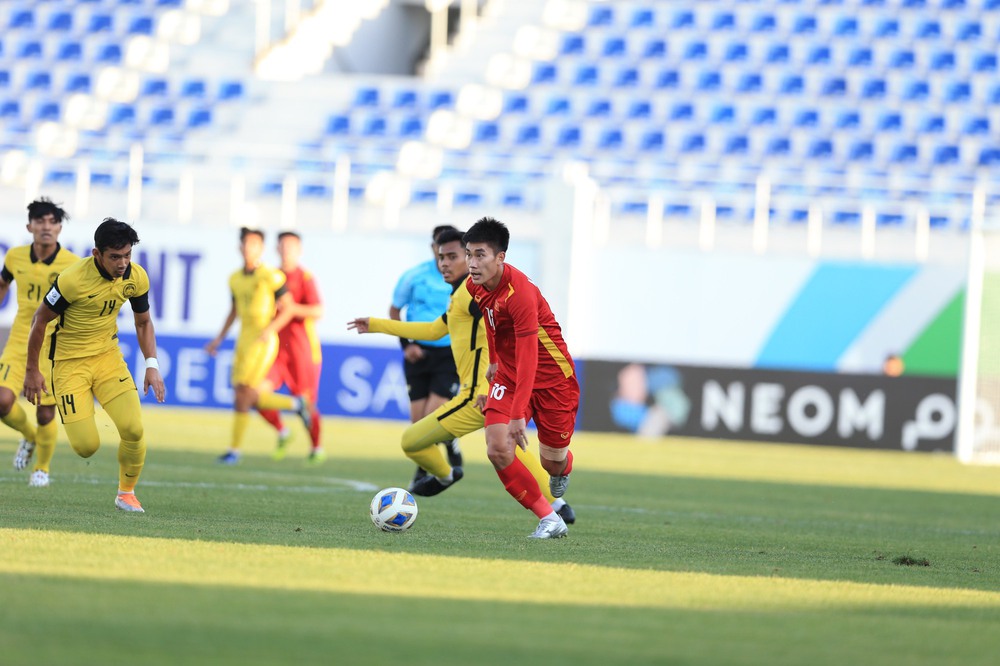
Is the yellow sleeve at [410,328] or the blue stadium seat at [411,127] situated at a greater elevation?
the blue stadium seat at [411,127]

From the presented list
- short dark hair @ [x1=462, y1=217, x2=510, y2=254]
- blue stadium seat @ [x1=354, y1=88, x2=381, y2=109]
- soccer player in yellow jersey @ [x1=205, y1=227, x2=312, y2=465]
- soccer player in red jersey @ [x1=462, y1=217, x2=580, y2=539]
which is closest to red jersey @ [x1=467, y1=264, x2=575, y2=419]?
soccer player in red jersey @ [x1=462, y1=217, x2=580, y2=539]

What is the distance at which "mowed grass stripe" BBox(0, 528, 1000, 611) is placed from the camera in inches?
257

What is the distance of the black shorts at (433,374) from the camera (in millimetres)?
12766

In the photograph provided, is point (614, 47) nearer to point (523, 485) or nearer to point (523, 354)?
point (523, 485)

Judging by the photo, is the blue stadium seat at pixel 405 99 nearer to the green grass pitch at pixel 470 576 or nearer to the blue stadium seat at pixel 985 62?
the blue stadium seat at pixel 985 62

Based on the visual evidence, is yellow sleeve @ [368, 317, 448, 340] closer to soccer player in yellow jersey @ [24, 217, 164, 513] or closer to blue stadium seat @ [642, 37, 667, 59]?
soccer player in yellow jersey @ [24, 217, 164, 513]

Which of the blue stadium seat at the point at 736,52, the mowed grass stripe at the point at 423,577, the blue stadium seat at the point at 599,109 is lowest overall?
the mowed grass stripe at the point at 423,577

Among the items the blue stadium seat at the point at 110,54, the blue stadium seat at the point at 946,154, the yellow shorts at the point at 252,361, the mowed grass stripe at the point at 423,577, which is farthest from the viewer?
the blue stadium seat at the point at 110,54

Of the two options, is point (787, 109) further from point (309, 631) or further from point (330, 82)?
point (309, 631)

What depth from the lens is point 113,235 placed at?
28.9 ft

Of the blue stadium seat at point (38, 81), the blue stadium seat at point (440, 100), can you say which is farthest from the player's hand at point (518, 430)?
the blue stadium seat at point (38, 81)

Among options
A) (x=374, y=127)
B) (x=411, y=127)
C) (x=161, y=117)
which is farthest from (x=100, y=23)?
(x=411, y=127)

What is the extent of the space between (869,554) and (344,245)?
16.1m

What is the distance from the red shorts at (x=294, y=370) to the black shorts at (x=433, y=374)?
3.49m
